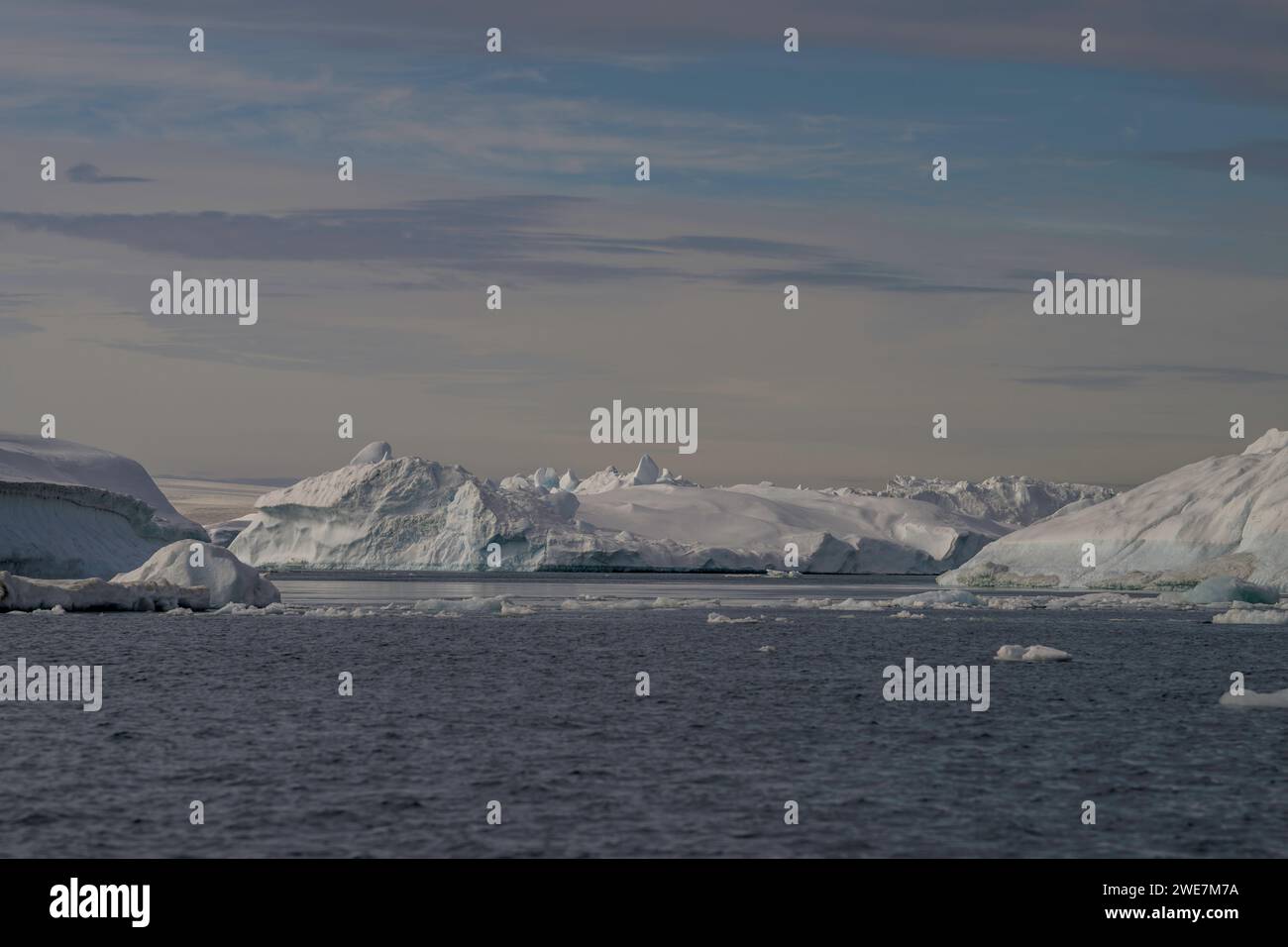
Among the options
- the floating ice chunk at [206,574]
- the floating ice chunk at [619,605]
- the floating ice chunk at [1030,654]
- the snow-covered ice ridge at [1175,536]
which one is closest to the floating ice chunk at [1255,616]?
the snow-covered ice ridge at [1175,536]

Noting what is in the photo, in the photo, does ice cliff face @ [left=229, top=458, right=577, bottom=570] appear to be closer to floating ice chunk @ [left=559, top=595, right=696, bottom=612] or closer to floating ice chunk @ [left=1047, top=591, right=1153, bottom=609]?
floating ice chunk @ [left=559, top=595, right=696, bottom=612]

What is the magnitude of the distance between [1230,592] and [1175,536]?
62.5 ft

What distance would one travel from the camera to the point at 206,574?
66.8 m

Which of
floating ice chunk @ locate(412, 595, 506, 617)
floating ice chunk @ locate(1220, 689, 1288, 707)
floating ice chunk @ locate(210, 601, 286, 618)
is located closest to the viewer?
floating ice chunk @ locate(1220, 689, 1288, 707)

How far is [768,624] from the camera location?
67875 mm

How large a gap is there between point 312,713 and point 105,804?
10.8 metres

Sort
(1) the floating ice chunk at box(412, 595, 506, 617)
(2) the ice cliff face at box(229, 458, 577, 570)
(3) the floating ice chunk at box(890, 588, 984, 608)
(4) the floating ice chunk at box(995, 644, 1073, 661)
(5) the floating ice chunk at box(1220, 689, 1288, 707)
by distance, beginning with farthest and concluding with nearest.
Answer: (2) the ice cliff face at box(229, 458, 577, 570) → (3) the floating ice chunk at box(890, 588, 984, 608) → (1) the floating ice chunk at box(412, 595, 506, 617) → (4) the floating ice chunk at box(995, 644, 1073, 661) → (5) the floating ice chunk at box(1220, 689, 1288, 707)

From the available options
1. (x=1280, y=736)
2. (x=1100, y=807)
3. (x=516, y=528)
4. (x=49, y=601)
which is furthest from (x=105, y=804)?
(x=516, y=528)

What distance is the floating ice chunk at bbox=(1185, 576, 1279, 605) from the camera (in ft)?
261

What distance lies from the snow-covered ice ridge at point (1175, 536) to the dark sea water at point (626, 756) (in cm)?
4218

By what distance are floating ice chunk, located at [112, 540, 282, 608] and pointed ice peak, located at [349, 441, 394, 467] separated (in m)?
128

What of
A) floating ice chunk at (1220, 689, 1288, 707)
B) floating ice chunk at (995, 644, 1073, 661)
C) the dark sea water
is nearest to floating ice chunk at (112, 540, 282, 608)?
the dark sea water
